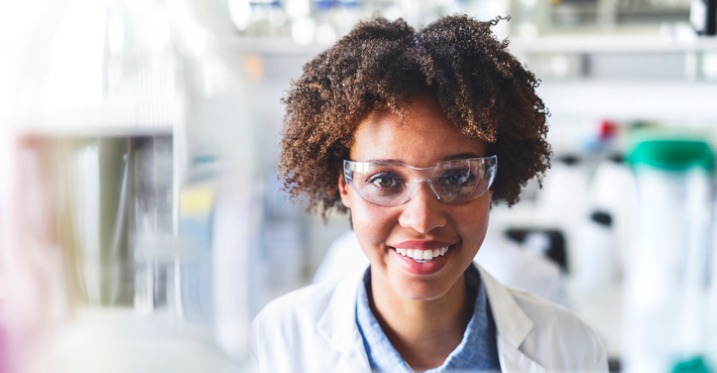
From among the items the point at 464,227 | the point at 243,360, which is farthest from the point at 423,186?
the point at 243,360

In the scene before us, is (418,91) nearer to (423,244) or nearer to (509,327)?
(423,244)

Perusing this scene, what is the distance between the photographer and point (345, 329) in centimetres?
87

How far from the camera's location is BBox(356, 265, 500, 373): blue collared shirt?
831 mm

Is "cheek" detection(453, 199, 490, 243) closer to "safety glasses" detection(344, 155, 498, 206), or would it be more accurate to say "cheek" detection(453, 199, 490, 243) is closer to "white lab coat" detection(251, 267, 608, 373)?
"safety glasses" detection(344, 155, 498, 206)

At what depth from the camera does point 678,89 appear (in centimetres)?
147

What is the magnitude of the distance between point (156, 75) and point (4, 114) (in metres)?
0.18

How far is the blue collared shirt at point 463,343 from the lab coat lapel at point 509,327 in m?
0.01

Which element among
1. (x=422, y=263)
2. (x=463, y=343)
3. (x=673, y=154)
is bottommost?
(x=463, y=343)

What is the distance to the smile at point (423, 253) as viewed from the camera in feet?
2.44

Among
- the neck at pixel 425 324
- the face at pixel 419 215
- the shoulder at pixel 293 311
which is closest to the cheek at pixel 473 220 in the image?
the face at pixel 419 215

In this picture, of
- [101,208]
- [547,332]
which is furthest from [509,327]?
[101,208]

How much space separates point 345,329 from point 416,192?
24cm

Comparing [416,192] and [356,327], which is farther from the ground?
[416,192]

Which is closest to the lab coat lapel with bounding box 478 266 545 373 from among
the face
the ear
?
the face
